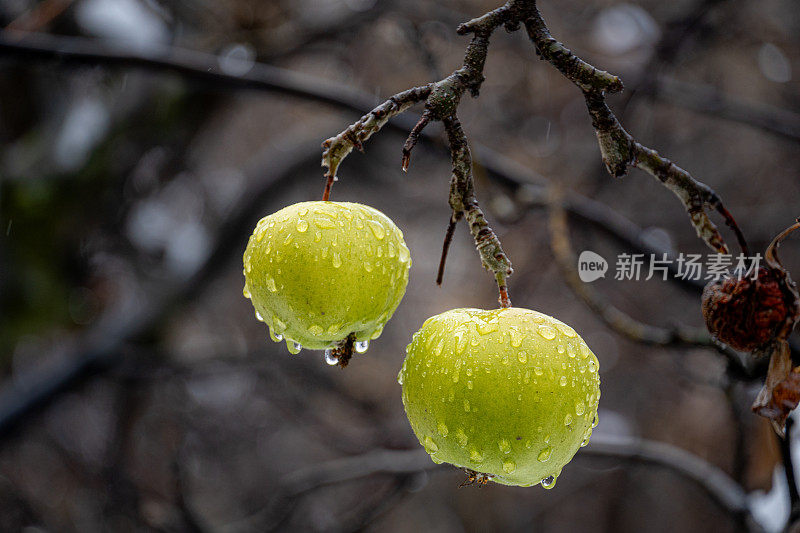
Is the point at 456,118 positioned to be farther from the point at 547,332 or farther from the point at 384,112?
the point at 547,332

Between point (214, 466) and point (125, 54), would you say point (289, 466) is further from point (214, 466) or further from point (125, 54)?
point (125, 54)

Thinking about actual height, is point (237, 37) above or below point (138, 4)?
below

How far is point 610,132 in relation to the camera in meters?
0.77

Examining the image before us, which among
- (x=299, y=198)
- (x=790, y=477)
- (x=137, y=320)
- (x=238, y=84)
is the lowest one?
(x=299, y=198)

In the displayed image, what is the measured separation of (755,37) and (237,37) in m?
2.84

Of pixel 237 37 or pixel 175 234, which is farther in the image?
pixel 175 234

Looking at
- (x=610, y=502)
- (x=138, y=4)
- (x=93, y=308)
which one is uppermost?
(x=138, y=4)

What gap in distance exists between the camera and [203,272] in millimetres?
3373

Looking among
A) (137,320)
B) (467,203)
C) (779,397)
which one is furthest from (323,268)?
(137,320)

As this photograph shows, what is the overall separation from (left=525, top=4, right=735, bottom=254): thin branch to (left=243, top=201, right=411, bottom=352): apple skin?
355 mm

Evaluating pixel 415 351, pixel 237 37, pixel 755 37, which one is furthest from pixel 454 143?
pixel 755 37

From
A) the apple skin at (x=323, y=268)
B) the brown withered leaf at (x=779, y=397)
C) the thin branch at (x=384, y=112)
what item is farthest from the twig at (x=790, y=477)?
the thin branch at (x=384, y=112)

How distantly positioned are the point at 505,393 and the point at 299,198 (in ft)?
17.0

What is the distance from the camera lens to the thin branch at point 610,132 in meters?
0.75
